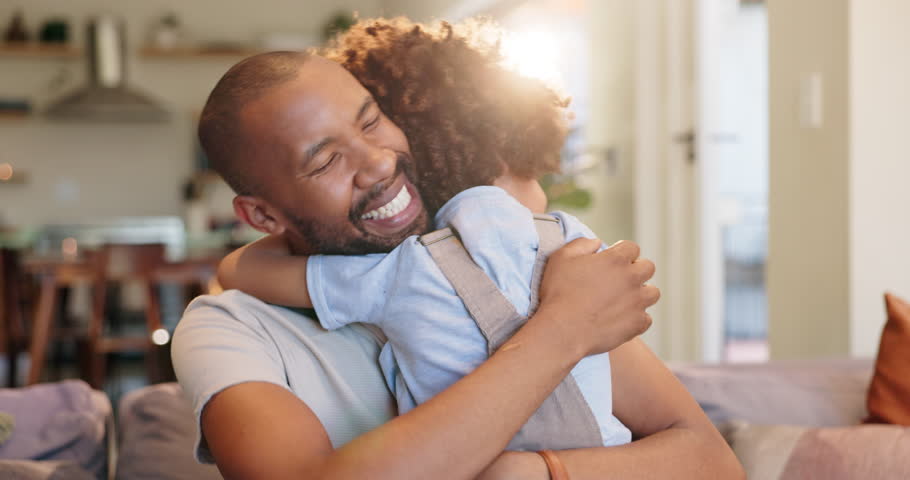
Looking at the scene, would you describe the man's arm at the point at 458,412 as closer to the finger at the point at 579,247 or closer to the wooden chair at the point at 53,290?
the finger at the point at 579,247

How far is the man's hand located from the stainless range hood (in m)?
6.16

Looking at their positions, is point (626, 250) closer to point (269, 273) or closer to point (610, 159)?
point (269, 273)

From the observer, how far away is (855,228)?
2.12 m

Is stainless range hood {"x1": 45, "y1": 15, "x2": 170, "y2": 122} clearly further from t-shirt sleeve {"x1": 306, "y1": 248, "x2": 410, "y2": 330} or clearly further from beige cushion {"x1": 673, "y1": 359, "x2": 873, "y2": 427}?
t-shirt sleeve {"x1": 306, "y1": 248, "x2": 410, "y2": 330}

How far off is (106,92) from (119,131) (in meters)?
0.53

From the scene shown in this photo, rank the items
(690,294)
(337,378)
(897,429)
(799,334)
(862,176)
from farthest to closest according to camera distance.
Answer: (690,294)
(799,334)
(862,176)
(897,429)
(337,378)

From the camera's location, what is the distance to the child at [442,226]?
0.76 metres

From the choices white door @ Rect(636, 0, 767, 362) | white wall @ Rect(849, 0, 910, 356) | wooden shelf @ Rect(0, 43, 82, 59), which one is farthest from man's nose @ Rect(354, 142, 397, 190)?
wooden shelf @ Rect(0, 43, 82, 59)

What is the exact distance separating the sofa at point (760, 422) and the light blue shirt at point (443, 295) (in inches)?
17.4

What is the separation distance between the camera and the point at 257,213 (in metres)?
0.84

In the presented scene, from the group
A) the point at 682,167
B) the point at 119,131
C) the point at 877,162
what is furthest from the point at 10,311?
the point at 877,162

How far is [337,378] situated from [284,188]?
0.64 feet

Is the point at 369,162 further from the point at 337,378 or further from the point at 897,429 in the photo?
the point at 897,429

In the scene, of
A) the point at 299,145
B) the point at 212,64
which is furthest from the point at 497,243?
the point at 212,64
